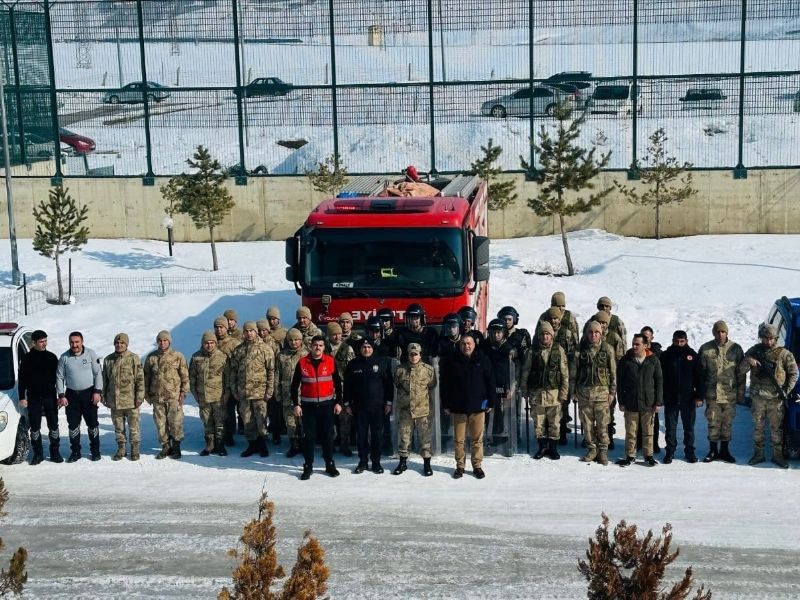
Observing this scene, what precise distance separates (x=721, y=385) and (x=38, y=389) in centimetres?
776

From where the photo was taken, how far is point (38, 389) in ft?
44.1

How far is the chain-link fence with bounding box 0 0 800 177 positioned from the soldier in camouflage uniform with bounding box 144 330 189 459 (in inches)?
653

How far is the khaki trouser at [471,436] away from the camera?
12617 millimetres

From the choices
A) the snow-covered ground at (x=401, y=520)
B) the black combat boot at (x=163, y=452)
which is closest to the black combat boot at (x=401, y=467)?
the snow-covered ground at (x=401, y=520)

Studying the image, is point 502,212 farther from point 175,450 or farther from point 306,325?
point 175,450

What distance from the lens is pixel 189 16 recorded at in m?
34.7

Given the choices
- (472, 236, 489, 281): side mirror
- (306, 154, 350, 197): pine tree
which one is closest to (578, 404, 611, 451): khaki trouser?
Answer: (472, 236, 489, 281): side mirror

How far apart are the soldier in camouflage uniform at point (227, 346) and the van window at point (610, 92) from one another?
20.0 metres

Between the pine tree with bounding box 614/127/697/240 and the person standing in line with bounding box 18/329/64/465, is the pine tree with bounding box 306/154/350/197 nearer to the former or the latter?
the pine tree with bounding box 614/127/697/240

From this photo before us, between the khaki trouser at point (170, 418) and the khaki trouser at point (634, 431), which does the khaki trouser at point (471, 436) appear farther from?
the khaki trouser at point (170, 418)

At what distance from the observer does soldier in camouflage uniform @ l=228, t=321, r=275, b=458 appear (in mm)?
13461

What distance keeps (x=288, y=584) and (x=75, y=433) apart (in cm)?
787

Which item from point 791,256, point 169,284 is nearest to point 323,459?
point 169,284

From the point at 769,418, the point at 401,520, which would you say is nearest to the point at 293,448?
the point at 401,520
